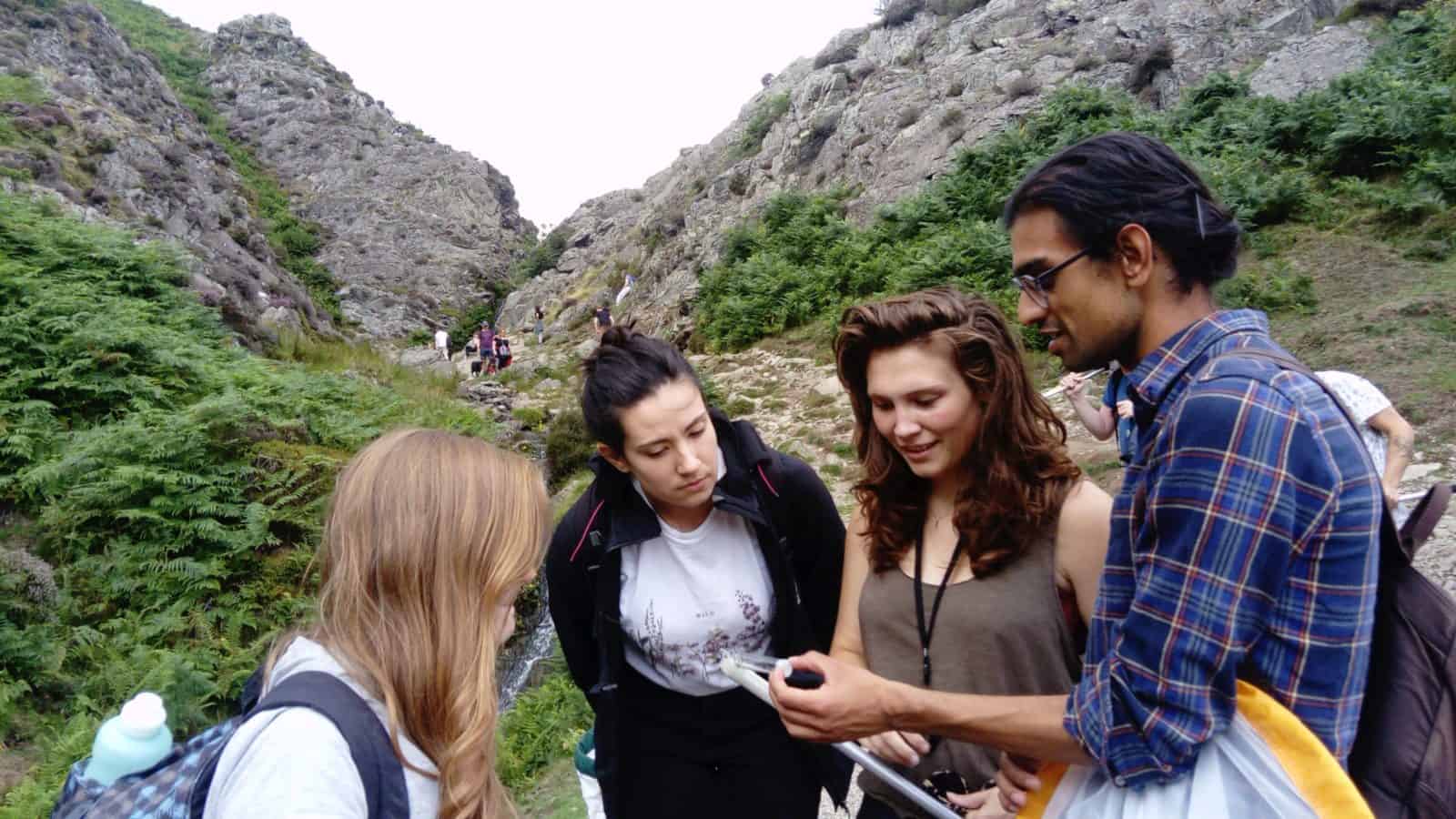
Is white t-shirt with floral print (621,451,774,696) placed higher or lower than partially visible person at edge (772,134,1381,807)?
lower

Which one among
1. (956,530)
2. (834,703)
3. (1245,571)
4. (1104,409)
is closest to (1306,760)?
(1245,571)

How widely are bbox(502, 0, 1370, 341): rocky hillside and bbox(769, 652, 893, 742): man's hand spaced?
56.2 feet

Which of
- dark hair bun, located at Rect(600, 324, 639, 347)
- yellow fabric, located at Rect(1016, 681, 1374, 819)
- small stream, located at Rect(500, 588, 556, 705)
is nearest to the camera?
yellow fabric, located at Rect(1016, 681, 1374, 819)

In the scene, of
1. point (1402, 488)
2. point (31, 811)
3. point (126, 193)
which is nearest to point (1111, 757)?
point (31, 811)

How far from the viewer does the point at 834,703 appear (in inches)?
62.2

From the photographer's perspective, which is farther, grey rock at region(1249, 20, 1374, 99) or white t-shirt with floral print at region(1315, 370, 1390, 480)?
grey rock at region(1249, 20, 1374, 99)

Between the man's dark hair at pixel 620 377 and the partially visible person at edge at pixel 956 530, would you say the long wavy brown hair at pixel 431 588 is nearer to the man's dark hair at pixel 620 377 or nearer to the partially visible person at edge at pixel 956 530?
the man's dark hair at pixel 620 377

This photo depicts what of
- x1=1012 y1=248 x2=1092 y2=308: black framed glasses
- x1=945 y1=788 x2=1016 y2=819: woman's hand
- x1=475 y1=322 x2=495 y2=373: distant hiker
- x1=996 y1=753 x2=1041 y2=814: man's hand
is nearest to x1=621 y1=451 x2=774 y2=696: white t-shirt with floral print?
x1=945 y1=788 x2=1016 y2=819: woman's hand

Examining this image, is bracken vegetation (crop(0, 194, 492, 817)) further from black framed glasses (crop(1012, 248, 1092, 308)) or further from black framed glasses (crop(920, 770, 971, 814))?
black framed glasses (crop(1012, 248, 1092, 308))

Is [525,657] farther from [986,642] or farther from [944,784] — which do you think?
[986,642]

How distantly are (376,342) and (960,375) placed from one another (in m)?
33.8

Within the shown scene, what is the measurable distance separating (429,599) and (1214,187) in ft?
43.3

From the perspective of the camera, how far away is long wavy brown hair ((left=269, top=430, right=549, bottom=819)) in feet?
4.80

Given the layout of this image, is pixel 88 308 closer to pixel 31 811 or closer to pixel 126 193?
pixel 31 811
